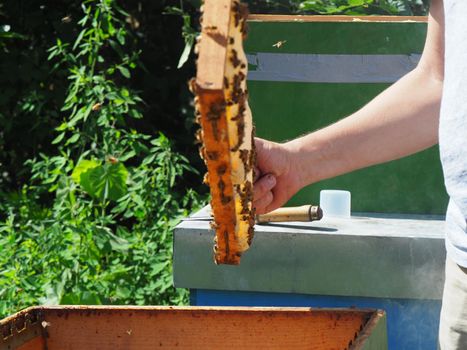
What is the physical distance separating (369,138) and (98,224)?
5.84 ft

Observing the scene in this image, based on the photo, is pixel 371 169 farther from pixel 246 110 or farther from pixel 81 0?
pixel 81 0

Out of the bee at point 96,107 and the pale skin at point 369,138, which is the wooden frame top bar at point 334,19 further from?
the bee at point 96,107

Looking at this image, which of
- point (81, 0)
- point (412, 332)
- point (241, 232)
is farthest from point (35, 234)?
point (241, 232)

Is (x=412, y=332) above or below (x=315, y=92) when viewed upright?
below

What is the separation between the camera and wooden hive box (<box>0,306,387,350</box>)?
4.49 ft

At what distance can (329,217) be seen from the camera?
6.44 ft

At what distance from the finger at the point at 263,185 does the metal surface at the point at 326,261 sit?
0.44m

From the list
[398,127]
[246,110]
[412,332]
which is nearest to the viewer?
[246,110]

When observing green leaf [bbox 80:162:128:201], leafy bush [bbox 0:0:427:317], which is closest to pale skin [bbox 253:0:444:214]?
leafy bush [bbox 0:0:427:317]

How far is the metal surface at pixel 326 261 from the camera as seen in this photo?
1728 mm

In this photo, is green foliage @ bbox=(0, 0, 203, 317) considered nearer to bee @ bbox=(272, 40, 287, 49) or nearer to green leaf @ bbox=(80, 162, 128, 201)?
green leaf @ bbox=(80, 162, 128, 201)

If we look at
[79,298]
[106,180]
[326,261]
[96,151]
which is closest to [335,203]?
[326,261]

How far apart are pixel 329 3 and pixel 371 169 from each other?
Result: 27.3 inches

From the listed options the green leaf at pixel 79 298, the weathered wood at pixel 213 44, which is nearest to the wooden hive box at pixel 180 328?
the weathered wood at pixel 213 44
